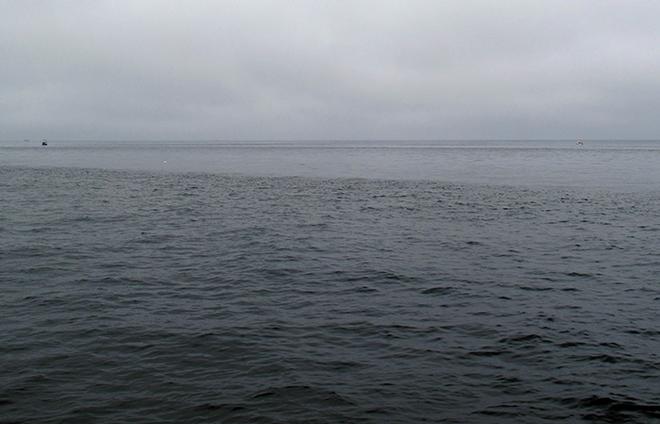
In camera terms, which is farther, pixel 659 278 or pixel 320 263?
pixel 320 263

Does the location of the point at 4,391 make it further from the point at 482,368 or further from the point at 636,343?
the point at 636,343

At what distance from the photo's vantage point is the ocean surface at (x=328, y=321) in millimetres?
10219

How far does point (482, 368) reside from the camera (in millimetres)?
11664

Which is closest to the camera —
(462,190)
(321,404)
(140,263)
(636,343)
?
(321,404)

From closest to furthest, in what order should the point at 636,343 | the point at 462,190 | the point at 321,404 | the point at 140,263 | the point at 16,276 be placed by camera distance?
the point at 321,404 < the point at 636,343 < the point at 16,276 < the point at 140,263 < the point at 462,190

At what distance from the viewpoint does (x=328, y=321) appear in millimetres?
14547

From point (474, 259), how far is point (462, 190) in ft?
96.2

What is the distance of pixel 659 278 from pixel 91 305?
62.1ft

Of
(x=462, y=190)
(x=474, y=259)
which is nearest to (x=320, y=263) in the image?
(x=474, y=259)

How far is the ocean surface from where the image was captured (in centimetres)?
1022

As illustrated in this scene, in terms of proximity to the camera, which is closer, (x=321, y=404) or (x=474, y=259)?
(x=321, y=404)

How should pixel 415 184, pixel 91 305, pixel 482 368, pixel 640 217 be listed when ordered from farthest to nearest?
pixel 415 184 → pixel 640 217 → pixel 91 305 → pixel 482 368

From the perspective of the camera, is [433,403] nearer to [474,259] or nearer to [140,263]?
[474,259]

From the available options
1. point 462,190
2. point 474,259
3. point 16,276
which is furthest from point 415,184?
point 16,276
